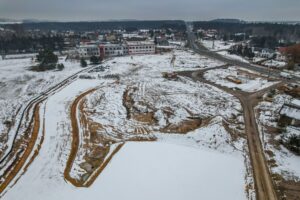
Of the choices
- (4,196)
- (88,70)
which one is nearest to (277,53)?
(88,70)

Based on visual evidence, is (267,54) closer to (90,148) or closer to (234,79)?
(234,79)

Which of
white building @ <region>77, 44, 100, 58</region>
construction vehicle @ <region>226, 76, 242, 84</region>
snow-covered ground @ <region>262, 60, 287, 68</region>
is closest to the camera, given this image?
construction vehicle @ <region>226, 76, 242, 84</region>

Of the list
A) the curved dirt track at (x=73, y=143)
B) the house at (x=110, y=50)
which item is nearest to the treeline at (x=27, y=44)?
the house at (x=110, y=50)

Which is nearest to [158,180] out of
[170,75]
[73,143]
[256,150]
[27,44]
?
[73,143]

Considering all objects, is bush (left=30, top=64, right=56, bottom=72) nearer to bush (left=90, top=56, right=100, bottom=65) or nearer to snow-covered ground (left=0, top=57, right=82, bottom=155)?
snow-covered ground (left=0, top=57, right=82, bottom=155)

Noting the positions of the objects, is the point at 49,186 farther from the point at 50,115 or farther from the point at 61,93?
the point at 61,93

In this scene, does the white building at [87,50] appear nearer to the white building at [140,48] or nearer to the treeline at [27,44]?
the white building at [140,48]

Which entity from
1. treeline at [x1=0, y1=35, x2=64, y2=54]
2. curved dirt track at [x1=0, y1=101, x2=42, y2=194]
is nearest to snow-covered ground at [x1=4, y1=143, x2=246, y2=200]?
curved dirt track at [x1=0, y1=101, x2=42, y2=194]
